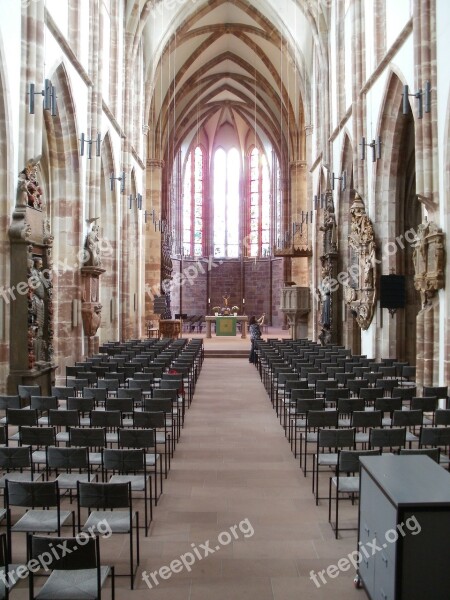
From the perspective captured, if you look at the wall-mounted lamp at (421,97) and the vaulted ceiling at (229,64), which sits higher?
the vaulted ceiling at (229,64)

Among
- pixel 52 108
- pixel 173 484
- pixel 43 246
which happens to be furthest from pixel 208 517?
pixel 52 108

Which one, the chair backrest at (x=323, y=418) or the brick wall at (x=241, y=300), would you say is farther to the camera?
the brick wall at (x=241, y=300)

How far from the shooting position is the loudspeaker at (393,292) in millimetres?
17734

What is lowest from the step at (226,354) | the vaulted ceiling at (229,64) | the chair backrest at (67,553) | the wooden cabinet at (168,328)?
the step at (226,354)

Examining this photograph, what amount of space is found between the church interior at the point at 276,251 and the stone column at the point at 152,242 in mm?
139

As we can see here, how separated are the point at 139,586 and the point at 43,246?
10.5 meters

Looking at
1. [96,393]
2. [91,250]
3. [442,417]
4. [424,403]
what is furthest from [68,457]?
Result: [91,250]

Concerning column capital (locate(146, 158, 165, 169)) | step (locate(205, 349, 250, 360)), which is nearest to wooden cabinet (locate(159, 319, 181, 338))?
step (locate(205, 349, 250, 360))

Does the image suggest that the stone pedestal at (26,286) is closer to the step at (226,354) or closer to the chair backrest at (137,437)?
the chair backrest at (137,437)

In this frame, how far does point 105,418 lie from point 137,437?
49.0 inches

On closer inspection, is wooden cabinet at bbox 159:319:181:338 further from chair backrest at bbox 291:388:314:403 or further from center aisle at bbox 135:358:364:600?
chair backrest at bbox 291:388:314:403

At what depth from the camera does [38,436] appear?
7520 mm

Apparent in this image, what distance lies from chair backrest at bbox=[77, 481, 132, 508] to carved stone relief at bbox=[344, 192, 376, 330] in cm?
1480

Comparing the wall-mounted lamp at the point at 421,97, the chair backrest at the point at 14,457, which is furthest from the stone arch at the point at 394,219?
the chair backrest at the point at 14,457
